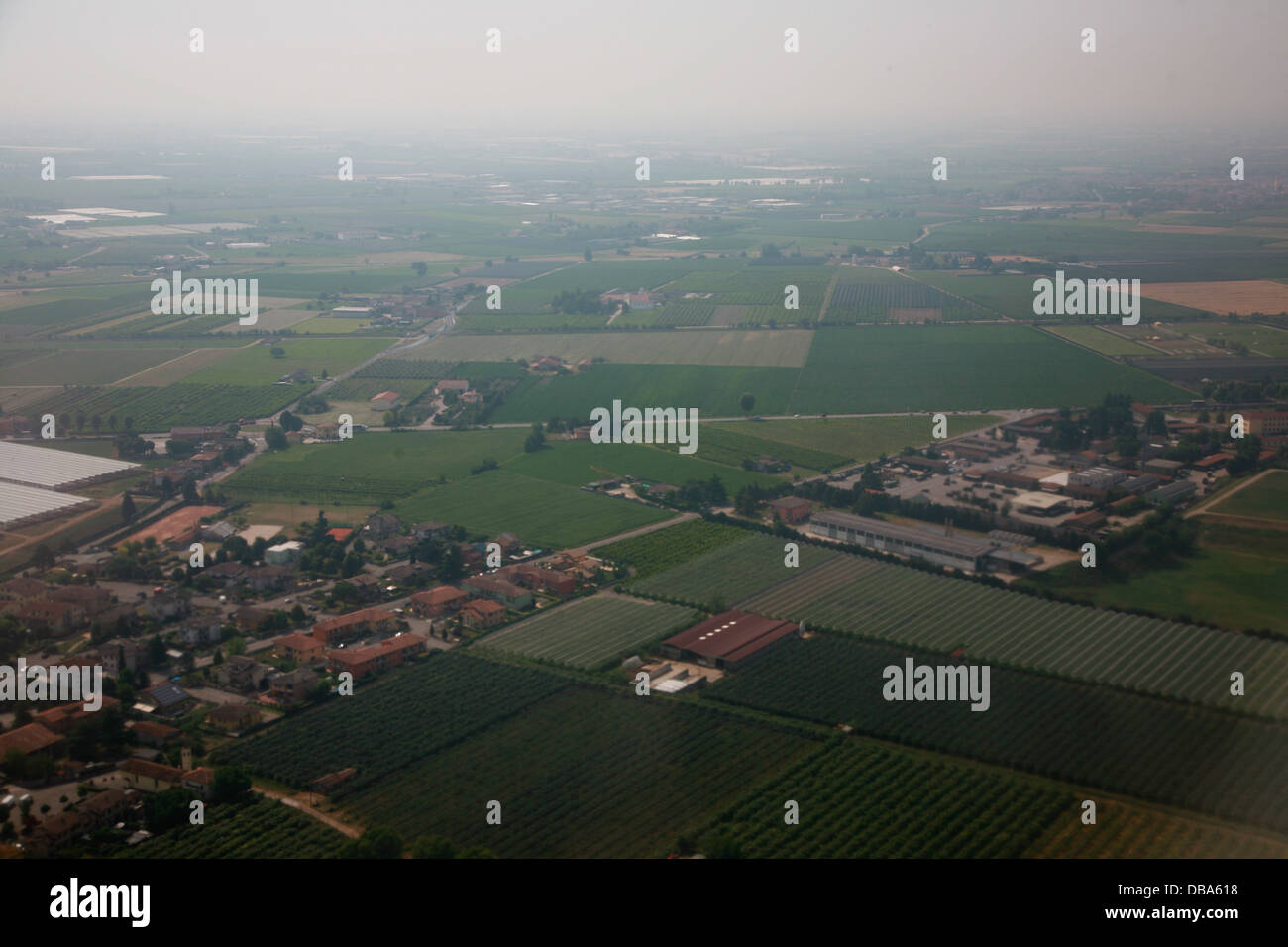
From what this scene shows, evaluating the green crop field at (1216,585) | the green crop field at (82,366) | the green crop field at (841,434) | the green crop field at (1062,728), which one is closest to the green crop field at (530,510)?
the green crop field at (841,434)

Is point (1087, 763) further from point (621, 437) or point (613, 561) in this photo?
point (621, 437)

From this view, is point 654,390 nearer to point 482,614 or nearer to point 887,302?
point 887,302

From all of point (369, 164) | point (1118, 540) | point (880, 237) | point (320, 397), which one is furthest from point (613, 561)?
point (369, 164)

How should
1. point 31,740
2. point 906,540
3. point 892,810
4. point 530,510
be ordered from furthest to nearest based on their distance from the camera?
point 530,510 → point 906,540 → point 31,740 → point 892,810

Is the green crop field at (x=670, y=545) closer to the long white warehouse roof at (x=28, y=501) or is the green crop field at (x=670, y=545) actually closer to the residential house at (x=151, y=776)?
the residential house at (x=151, y=776)

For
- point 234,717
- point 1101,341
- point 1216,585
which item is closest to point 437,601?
point 234,717

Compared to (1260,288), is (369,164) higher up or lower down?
higher up
